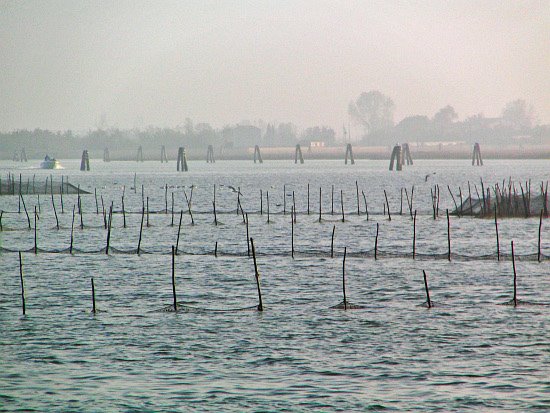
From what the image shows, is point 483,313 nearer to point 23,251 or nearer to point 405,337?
point 405,337

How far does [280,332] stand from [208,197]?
68.6 meters

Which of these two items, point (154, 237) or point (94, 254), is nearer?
point (94, 254)

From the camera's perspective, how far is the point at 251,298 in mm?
28719

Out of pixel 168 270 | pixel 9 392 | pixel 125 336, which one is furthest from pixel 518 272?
pixel 9 392

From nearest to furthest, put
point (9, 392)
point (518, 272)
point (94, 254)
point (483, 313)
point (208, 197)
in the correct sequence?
1. point (9, 392)
2. point (483, 313)
3. point (518, 272)
4. point (94, 254)
5. point (208, 197)

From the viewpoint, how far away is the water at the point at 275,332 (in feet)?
59.2

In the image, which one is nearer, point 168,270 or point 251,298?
point 251,298

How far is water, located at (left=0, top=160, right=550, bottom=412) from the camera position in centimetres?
1803

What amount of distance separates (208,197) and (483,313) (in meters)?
66.8

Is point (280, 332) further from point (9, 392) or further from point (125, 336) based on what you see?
point (9, 392)

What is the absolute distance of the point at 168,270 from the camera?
3494 cm

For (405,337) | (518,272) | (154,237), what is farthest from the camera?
(154,237)

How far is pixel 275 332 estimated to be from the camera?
23.2 metres

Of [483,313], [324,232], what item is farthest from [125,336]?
[324,232]
